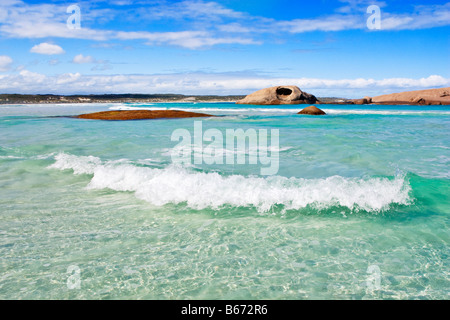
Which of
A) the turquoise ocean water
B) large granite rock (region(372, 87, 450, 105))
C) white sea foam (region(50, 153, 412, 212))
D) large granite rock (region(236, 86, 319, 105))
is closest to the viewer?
the turquoise ocean water

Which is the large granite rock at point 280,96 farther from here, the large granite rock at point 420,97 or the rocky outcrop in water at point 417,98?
the large granite rock at point 420,97

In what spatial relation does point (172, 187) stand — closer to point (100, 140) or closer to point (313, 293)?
point (313, 293)

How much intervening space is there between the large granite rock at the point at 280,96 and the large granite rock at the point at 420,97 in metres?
24.1

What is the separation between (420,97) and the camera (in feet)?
266

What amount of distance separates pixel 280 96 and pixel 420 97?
1397 inches

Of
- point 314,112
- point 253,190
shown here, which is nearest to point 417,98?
point 314,112

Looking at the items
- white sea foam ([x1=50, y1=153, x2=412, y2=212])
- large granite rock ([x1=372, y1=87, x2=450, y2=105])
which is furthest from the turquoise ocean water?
large granite rock ([x1=372, y1=87, x2=450, y2=105])

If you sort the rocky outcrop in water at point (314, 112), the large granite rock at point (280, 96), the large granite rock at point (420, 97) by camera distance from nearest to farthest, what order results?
the rocky outcrop in water at point (314, 112), the large granite rock at point (280, 96), the large granite rock at point (420, 97)

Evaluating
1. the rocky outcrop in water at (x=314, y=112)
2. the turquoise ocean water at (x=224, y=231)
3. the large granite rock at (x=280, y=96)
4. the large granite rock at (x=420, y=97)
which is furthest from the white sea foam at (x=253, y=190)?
the large granite rock at (x=420, y=97)

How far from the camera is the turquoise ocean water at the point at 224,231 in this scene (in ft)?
9.95

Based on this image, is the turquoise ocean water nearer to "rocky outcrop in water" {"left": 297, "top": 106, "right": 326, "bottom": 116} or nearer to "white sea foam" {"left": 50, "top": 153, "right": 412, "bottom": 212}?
"white sea foam" {"left": 50, "top": 153, "right": 412, "bottom": 212}

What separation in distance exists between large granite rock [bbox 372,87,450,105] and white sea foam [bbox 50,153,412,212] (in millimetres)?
89814

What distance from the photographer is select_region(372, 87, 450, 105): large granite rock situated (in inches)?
3191
